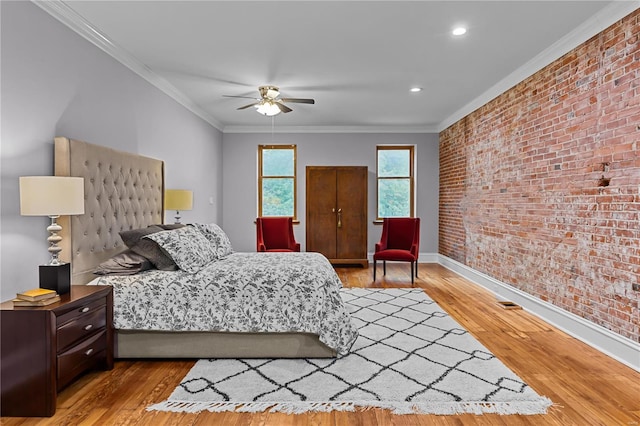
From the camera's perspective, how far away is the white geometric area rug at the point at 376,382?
2.17 m

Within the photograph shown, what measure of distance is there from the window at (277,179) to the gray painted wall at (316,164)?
12 cm

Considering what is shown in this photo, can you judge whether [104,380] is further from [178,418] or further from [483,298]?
[483,298]

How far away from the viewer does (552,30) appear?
3.23 meters

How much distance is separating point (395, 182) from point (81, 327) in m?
6.03

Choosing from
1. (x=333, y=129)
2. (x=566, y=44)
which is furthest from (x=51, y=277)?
(x=333, y=129)

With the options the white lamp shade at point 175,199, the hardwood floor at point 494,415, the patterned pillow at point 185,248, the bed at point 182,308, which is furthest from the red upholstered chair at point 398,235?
the patterned pillow at point 185,248

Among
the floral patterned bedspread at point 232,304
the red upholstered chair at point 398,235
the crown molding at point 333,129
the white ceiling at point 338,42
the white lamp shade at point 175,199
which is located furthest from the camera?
the crown molding at point 333,129

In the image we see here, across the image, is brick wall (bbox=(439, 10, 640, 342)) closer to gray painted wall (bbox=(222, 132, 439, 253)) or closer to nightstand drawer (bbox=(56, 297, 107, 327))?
gray painted wall (bbox=(222, 132, 439, 253))

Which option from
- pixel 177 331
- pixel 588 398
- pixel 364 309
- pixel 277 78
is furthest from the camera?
pixel 277 78

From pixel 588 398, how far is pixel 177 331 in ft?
8.81

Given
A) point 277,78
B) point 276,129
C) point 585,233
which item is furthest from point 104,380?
point 276,129

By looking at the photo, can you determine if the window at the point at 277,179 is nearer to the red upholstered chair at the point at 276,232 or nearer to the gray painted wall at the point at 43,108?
the red upholstered chair at the point at 276,232

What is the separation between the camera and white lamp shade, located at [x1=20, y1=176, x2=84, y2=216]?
7.00ft

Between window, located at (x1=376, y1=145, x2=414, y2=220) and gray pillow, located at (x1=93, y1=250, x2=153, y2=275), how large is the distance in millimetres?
5097
